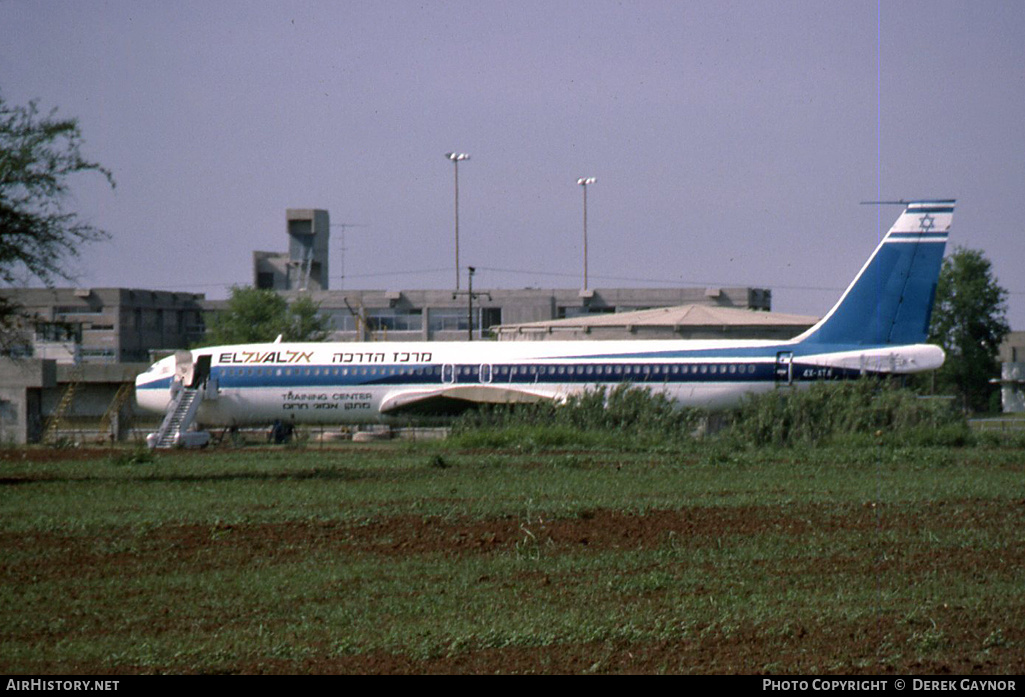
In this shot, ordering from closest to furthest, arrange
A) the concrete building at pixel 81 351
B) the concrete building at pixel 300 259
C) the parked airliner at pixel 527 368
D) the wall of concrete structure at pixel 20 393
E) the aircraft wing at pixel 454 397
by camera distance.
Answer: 1. the concrete building at pixel 81 351
2. the parked airliner at pixel 527 368
3. the aircraft wing at pixel 454 397
4. the wall of concrete structure at pixel 20 393
5. the concrete building at pixel 300 259

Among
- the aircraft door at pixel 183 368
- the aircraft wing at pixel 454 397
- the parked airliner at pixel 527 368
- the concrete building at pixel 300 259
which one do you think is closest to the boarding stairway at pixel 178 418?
the parked airliner at pixel 527 368

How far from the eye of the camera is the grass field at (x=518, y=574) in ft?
30.1

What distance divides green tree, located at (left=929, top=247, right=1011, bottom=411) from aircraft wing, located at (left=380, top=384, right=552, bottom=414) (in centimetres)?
5175

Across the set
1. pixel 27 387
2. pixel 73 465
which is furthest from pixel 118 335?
pixel 73 465

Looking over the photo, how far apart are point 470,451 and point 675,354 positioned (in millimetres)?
11797

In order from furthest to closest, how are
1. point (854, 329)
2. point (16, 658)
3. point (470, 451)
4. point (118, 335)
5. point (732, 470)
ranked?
point (118, 335)
point (854, 329)
point (470, 451)
point (732, 470)
point (16, 658)

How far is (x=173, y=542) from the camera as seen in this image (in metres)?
14.2

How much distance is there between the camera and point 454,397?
40.7 m

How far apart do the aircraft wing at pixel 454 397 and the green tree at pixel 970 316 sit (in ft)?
170

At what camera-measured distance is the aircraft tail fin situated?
36125 mm

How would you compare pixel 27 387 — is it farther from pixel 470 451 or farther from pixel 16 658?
pixel 16 658

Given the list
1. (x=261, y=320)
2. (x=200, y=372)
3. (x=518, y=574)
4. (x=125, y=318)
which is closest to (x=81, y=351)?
(x=125, y=318)

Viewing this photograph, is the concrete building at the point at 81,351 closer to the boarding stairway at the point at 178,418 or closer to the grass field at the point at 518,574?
the boarding stairway at the point at 178,418

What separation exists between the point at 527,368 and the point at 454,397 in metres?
2.74
